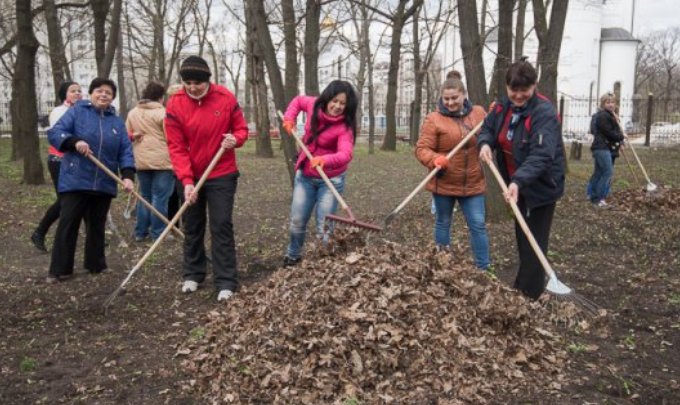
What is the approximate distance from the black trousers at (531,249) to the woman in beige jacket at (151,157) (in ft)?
12.8

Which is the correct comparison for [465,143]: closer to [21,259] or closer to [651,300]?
[651,300]

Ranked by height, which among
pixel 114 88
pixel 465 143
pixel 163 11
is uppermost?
pixel 163 11

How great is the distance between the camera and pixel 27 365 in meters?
3.73

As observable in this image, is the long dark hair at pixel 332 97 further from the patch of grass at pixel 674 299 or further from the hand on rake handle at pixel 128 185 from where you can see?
the patch of grass at pixel 674 299

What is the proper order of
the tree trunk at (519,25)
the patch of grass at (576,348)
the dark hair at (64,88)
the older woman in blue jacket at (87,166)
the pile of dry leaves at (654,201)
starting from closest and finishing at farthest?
the patch of grass at (576,348)
the older woman in blue jacket at (87,166)
the dark hair at (64,88)
the pile of dry leaves at (654,201)
the tree trunk at (519,25)

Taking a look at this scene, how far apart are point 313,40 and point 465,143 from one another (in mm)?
4237

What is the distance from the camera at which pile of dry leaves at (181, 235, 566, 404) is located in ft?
10.7

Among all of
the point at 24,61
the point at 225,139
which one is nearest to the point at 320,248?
the point at 225,139

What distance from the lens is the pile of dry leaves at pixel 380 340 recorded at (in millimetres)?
3273

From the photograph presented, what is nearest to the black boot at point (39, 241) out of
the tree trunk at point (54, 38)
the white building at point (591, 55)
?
the tree trunk at point (54, 38)

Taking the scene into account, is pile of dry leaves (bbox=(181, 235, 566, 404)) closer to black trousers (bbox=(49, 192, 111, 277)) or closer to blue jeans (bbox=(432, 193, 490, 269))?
blue jeans (bbox=(432, 193, 490, 269))

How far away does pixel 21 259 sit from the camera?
20.8 ft

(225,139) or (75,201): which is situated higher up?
(225,139)

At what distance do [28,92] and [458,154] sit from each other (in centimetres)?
893
